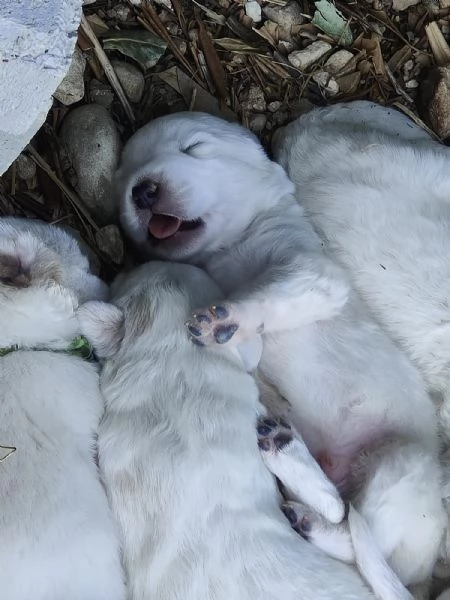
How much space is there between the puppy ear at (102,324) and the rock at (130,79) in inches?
54.2

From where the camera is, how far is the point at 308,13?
15.2 feet

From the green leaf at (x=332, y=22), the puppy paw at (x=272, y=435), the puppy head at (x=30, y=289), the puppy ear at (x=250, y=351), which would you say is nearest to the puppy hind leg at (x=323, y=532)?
the puppy paw at (x=272, y=435)

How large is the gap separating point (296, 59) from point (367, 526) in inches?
98.2

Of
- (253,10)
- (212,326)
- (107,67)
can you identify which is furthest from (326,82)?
(212,326)

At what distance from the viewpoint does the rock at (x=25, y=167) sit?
4160mm

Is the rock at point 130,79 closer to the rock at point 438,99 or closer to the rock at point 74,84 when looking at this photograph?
the rock at point 74,84

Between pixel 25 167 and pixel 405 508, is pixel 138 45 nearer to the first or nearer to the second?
pixel 25 167

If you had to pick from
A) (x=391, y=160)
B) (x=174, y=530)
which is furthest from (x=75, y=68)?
(x=174, y=530)

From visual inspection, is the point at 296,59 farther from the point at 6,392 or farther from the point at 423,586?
the point at 423,586

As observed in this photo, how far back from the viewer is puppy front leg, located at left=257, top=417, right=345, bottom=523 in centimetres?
345

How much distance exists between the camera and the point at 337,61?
464 cm

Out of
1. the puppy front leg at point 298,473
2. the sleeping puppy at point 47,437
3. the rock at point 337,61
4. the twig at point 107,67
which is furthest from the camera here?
the rock at point 337,61

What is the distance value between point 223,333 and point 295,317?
0.45 m

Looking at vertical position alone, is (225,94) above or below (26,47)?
below
